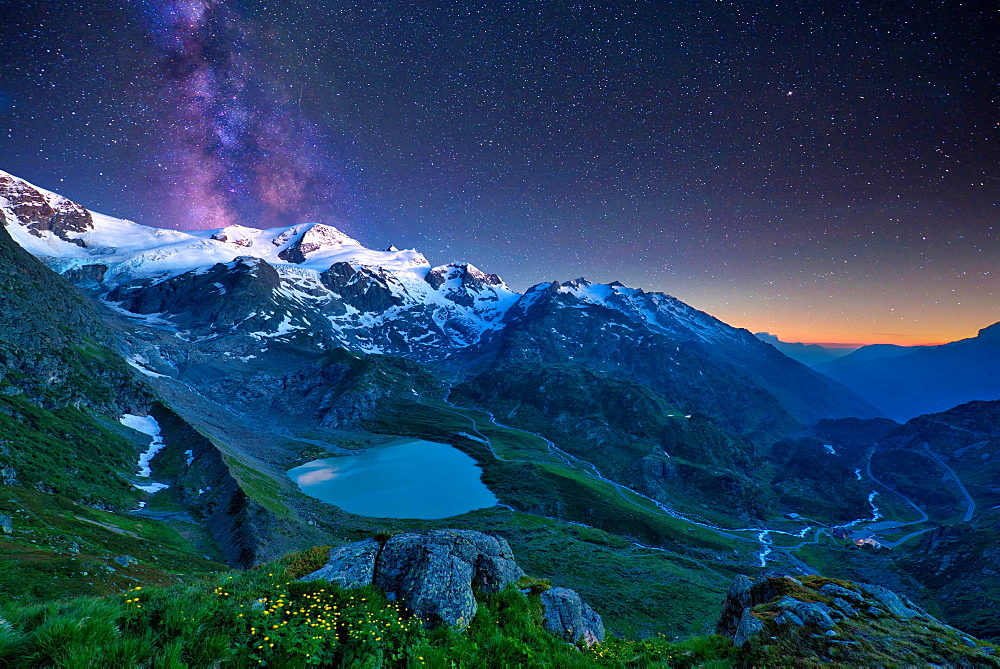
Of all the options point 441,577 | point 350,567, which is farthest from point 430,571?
point 350,567

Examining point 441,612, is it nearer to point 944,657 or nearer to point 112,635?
point 112,635

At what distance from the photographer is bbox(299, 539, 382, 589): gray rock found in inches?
505

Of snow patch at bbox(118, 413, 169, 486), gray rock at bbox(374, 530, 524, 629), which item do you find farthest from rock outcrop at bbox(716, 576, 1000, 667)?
snow patch at bbox(118, 413, 169, 486)

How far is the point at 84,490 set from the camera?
6347cm

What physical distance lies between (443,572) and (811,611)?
13707mm

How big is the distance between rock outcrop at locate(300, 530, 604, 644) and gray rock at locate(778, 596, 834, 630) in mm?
7189

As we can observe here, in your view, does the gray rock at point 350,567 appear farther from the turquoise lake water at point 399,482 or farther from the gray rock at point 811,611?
the turquoise lake water at point 399,482

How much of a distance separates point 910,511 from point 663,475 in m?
144

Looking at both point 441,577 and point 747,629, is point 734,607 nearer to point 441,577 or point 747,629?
point 747,629

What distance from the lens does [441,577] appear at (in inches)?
543

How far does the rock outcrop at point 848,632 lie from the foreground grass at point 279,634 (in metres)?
1.47

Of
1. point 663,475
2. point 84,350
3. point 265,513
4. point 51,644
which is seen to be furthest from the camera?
point 663,475

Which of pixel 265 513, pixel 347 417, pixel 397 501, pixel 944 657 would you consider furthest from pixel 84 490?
pixel 347 417

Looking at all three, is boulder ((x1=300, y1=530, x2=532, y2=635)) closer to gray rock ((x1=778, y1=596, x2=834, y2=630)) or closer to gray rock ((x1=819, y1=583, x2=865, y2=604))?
gray rock ((x1=778, y1=596, x2=834, y2=630))
